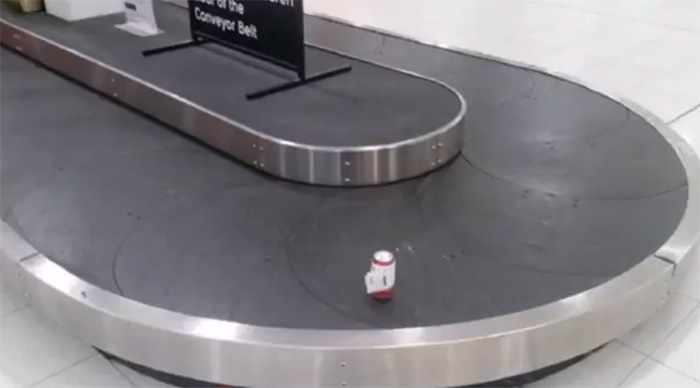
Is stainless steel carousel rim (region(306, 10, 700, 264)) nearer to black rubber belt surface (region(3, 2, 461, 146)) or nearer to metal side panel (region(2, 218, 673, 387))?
metal side panel (region(2, 218, 673, 387))

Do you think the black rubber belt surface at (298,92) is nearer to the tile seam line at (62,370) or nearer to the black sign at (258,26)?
the black sign at (258,26)

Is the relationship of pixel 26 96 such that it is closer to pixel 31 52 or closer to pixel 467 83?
pixel 31 52

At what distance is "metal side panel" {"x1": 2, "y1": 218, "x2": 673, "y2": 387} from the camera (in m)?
2.01

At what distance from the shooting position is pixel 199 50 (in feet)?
13.3

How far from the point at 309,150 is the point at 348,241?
18.8 inches

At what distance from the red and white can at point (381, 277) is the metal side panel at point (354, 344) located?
0.53ft

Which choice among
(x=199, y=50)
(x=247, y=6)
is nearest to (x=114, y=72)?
(x=199, y=50)

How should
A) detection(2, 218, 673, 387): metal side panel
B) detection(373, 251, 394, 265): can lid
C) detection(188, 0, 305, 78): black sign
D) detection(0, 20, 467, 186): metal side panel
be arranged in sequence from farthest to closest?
1. detection(188, 0, 305, 78): black sign
2. detection(0, 20, 467, 186): metal side panel
3. detection(373, 251, 394, 265): can lid
4. detection(2, 218, 673, 387): metal side panel

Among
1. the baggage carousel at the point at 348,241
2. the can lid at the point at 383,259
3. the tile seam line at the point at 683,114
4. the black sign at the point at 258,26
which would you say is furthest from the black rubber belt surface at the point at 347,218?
the black sign at the point at 258,26

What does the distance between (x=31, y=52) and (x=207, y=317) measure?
2.95m

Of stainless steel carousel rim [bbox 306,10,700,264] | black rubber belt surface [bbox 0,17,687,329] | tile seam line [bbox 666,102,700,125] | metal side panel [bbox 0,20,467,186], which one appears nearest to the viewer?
black rubber belt surface [bbox 0,17,687,329]

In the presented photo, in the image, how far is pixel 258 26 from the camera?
358cm

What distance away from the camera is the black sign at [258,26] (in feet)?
11.1

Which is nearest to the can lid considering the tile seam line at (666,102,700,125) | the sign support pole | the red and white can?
the red and white can
